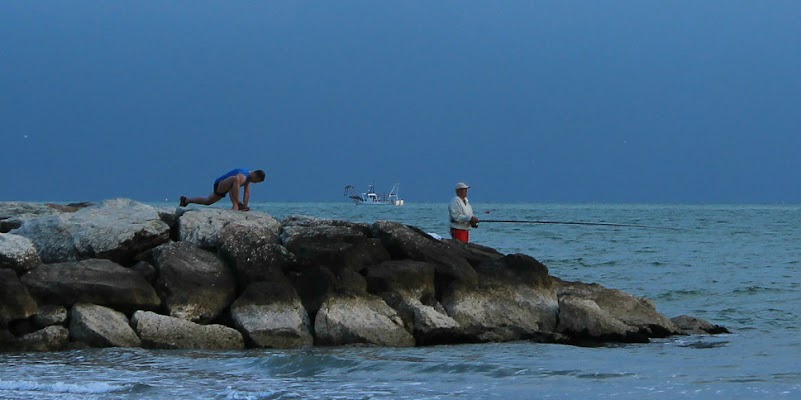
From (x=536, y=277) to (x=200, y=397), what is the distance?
16.4ft

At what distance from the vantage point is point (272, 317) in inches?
424

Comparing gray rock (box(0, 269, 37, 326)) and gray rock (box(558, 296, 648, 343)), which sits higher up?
gray rock (box(0, 269, 37, 326))

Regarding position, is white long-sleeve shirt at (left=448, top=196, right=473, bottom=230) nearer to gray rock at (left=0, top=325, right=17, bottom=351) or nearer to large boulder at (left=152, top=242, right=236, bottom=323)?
large boulder at (left=152, top=242, right=236, bottom=323)

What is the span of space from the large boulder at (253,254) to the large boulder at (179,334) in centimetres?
79

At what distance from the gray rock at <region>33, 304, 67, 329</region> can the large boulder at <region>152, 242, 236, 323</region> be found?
0.97 meters

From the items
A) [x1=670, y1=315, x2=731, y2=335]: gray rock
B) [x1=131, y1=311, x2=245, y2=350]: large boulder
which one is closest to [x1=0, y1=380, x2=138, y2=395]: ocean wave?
[x1=131, y1=311, x2=245, y2=350]: large boulder

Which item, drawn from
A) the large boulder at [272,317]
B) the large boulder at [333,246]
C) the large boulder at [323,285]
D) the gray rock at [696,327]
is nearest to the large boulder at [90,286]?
the large boulder at [272,317]

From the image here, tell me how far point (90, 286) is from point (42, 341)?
68cm

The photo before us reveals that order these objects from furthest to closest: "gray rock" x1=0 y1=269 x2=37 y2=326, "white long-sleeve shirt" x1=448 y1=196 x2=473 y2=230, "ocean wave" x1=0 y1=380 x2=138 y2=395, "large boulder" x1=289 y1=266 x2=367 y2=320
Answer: "white long-sleeve shirt" x1=448 y1=196 x2=473 y2=230 → "large boulder" x1=289 y1=266 x2=367 y2=320 → "gray rock" x1=0 y1=269 x2=37 y2=326 → "ocean wave" x1=0 y1=380 x2=138 y2=395

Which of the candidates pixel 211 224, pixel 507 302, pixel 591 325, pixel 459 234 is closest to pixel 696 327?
pixel 591 325

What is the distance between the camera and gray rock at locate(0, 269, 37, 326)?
396 inches

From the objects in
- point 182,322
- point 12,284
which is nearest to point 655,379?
point 182,322

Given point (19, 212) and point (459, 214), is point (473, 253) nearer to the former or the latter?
point (459, 214)

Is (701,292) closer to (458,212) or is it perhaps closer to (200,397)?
(458,212)
